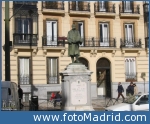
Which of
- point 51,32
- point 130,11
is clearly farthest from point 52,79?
point 130,11

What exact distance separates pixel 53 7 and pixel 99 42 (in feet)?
17.5

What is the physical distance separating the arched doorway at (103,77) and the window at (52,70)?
4.12 meters

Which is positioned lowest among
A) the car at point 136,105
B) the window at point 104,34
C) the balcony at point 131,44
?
the car at point 136,105

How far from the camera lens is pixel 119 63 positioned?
28.1m

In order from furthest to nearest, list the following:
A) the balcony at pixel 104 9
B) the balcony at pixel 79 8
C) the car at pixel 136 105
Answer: the balcony at pixel 104 9
the balcony at pixel 79 8
the car at pixel 136 105

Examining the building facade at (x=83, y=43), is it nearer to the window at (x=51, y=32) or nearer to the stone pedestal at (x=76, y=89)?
the window at (x=51, y=32)

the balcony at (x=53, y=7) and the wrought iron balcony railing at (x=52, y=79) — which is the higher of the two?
the balcony at (x=53, y=7)

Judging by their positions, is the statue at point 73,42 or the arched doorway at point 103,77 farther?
the arched doorway at point 103,77

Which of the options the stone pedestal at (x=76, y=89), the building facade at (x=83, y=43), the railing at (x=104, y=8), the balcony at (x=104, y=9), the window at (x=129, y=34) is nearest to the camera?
the stone pedestal at (x=76, y=89)

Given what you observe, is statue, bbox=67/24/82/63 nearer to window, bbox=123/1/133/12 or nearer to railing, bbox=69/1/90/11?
railing, bbox=69/1/90/11

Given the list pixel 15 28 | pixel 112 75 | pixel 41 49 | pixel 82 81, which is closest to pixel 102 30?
pixel 112 75

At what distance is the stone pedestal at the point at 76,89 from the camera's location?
14328mm

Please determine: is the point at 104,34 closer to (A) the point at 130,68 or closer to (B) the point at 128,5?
(B) the point at 128,5

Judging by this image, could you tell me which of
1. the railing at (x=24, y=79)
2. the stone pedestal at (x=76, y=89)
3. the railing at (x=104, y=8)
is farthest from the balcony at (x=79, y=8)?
the stone pedestal at (x=76, y=89)
